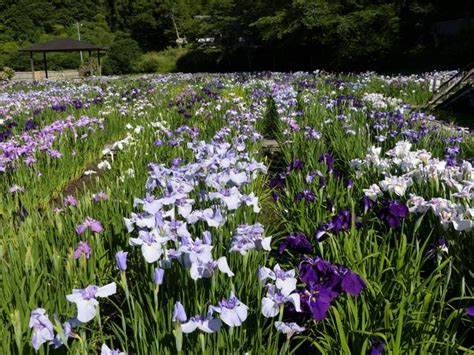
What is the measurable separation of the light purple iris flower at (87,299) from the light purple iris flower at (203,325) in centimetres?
26

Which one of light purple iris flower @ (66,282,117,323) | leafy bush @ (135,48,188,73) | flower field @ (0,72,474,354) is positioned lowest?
flower field @ (0,72,474,354)

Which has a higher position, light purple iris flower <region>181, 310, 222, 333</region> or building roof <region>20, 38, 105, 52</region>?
building roof <region>20, 38, 105, 52</region>

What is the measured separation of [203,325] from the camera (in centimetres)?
139

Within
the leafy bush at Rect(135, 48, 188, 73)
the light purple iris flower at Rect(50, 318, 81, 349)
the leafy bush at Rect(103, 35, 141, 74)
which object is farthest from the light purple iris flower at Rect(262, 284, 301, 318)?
the leafy bush at Rect(103, 35, 141, 74)

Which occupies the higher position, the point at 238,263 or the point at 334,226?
the point at 334,226

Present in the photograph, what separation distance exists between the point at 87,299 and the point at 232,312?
446mm

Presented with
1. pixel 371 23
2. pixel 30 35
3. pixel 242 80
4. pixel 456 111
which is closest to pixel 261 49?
pixel 371 23

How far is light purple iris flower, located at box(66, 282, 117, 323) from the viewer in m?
1.31

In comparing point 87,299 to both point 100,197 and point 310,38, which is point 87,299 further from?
point 310,38

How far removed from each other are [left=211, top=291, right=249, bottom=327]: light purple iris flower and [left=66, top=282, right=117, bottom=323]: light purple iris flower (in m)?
0.34

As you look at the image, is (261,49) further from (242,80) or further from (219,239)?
(219,239)

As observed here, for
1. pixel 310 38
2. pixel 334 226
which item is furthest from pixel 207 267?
pixel 310 38

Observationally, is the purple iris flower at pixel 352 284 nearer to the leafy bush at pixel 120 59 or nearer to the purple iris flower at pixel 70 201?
the purple iris flower at pixel 70 201

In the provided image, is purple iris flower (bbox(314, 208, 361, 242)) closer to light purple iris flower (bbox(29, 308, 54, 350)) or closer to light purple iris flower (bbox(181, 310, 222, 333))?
light purple iris flower (bbox(181, 310, 222, 333))
